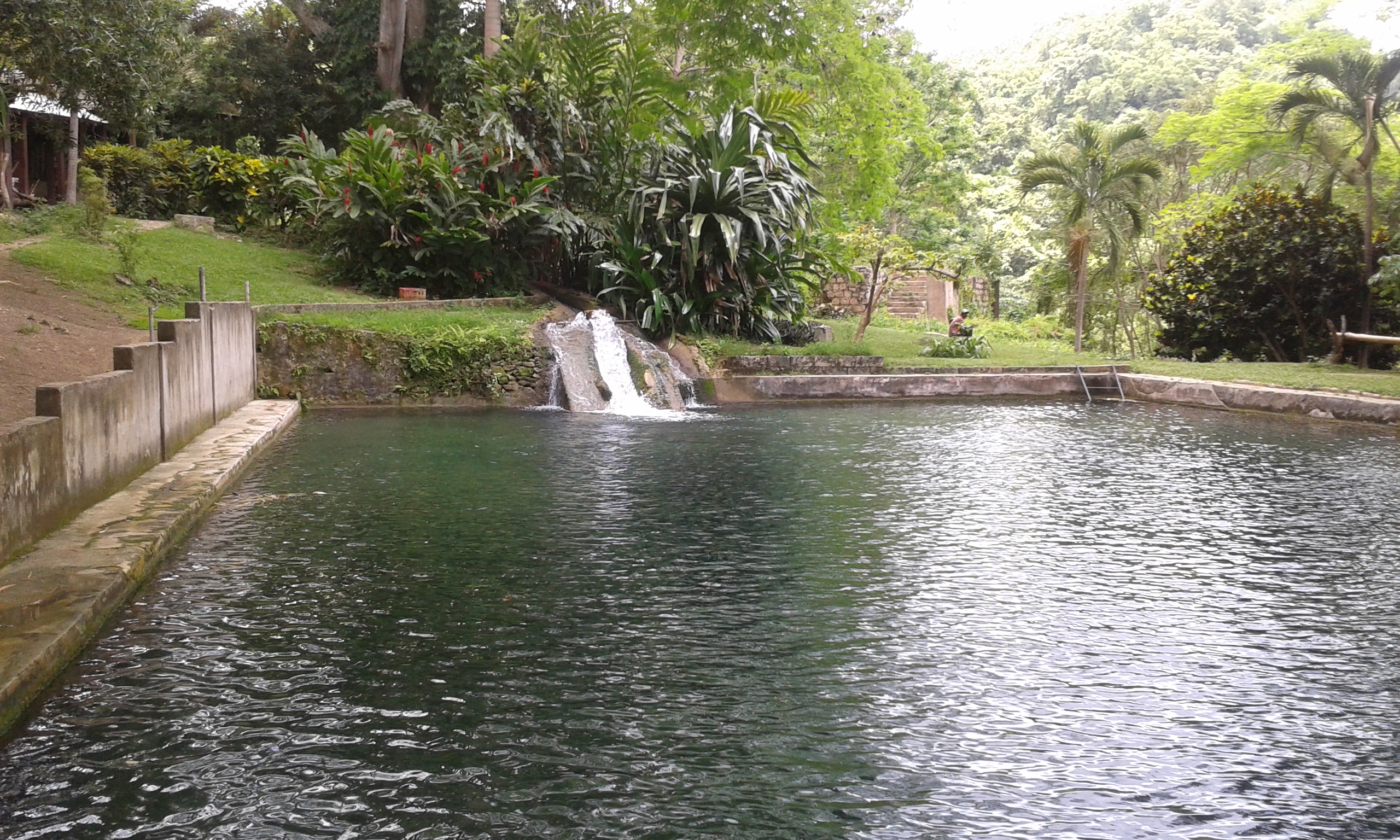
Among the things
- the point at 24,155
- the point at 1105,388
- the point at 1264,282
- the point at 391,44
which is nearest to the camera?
the point at 1105,388

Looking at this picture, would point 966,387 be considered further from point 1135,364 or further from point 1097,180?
point 1097,180

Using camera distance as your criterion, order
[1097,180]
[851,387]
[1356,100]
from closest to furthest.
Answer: [851,387] < [1356,100] < [1097,180]

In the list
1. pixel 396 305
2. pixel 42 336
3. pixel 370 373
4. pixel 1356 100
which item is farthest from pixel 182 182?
pixel 1356 100

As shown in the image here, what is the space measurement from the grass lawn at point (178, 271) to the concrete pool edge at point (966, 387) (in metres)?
5.65

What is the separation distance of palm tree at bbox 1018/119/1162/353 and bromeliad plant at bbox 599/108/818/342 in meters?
4.88

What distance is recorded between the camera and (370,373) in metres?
12.9

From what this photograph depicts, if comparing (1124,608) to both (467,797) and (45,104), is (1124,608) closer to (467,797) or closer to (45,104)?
(467,797)

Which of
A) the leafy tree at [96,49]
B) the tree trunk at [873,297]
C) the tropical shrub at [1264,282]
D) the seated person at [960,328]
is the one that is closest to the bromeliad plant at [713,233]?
the tree trunk at [873,297]

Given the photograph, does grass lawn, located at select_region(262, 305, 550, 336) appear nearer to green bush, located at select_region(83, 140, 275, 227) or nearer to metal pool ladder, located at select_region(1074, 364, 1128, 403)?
green bush, located at select_region(83, 140, 275, 227)

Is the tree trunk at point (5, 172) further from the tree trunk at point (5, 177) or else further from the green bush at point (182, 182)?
the green bush at point (182, 182)

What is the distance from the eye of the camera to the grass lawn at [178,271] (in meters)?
12.7

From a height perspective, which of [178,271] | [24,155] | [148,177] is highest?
[24,155]

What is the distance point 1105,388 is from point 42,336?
12.3 meters

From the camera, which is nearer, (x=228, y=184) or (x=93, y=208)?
(x=93, y=208)
